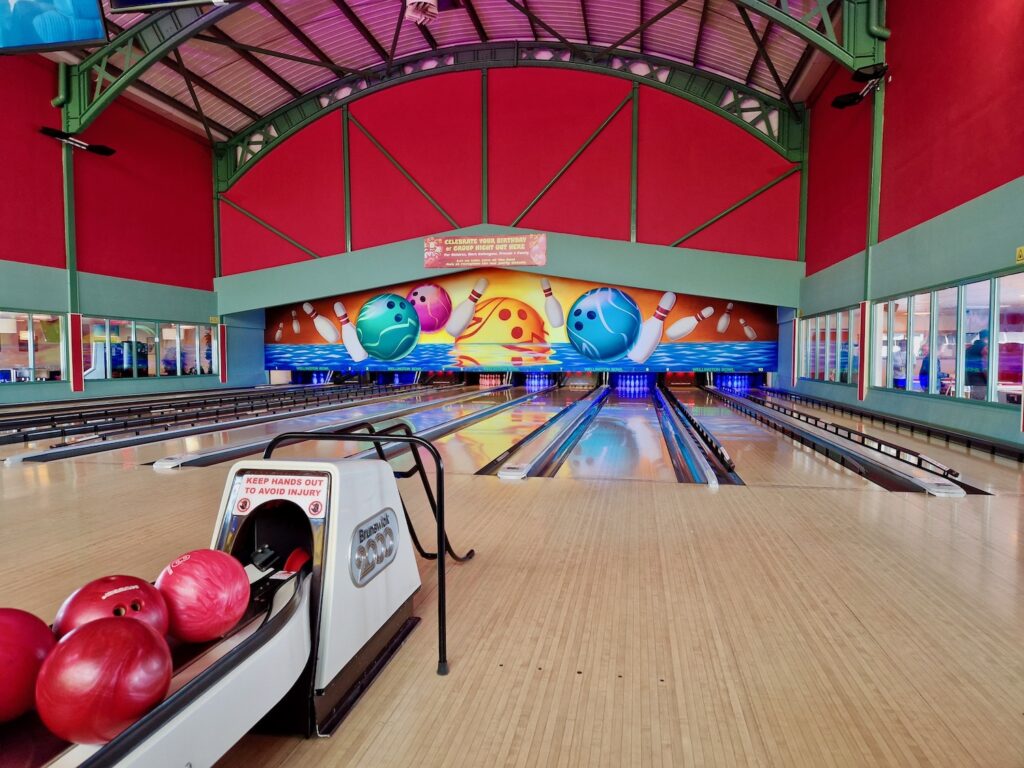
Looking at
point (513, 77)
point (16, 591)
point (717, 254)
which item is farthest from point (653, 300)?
point (16, 591)

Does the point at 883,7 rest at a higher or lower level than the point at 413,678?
higher

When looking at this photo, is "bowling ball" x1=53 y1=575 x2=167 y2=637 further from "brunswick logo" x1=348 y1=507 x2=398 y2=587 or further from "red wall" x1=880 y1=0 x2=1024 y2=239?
"red wall" x1=880 y1=0 x2=1024 y2=239

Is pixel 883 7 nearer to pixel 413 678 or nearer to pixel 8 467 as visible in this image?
pixel 413 678

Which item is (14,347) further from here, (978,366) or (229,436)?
(978,366)

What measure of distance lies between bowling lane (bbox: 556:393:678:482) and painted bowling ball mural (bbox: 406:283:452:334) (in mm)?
5922

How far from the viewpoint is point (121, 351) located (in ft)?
37.7

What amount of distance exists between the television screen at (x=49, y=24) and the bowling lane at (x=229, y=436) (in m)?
3.44

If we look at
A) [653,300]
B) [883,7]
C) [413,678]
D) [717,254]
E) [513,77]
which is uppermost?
[513,77]

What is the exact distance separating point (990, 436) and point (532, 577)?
5.62m

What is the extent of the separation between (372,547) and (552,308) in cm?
1185

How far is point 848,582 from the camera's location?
2.32 metres

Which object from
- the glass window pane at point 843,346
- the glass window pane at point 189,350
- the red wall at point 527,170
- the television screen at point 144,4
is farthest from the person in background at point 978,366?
the glass window pane at point 189,350

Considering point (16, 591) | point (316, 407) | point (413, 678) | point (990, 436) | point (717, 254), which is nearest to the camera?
point (413, 678)

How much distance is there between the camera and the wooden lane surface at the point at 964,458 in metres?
4.15
